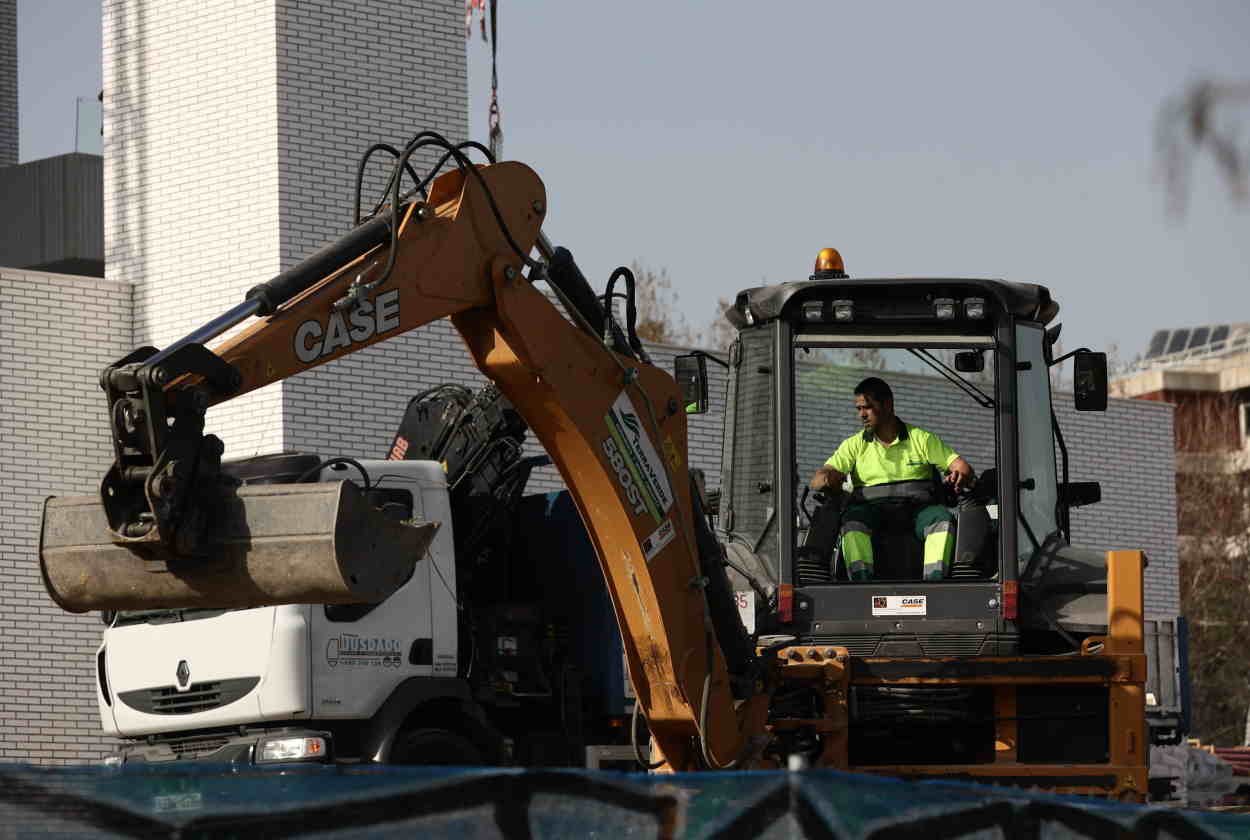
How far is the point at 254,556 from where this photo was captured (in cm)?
707

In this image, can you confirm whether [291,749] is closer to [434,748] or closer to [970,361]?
[434,748]

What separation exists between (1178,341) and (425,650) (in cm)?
5569

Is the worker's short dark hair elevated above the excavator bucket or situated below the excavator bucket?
above

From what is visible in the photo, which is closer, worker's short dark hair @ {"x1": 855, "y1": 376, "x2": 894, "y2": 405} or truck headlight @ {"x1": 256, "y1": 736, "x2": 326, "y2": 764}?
worker's short dark hair @ {"x1": 855, "y1": 376, "x2": 894, "y2": 405}

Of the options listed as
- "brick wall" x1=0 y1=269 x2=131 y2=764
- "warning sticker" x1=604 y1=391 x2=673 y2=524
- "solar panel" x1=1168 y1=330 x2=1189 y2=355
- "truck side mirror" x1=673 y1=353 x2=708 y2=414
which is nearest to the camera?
"warning sticker" x1=604 y1=391 x2=673 y2=524

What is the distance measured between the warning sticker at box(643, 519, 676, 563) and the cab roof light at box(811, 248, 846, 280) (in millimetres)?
2400

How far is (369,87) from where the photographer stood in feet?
65.2

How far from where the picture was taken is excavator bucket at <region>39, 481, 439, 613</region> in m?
6.99

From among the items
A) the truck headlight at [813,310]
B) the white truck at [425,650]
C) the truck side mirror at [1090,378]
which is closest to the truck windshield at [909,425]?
the truck headlight at [813,310]

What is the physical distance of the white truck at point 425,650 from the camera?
1191 cm

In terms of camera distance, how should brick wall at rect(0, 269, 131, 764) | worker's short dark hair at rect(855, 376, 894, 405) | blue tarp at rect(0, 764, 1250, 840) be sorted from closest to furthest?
1. blue tarp at rect(0, 764, 1250, 840)
2. worker's short dark hair at rect(855, 376, 894, 405)
3. brick wall at rect(0, 269, 131, 764)

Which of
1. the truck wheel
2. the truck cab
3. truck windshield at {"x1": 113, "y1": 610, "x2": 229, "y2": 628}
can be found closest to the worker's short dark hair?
the truck cab

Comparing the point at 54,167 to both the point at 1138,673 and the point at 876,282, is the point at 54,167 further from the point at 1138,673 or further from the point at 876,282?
the point at 1138,673

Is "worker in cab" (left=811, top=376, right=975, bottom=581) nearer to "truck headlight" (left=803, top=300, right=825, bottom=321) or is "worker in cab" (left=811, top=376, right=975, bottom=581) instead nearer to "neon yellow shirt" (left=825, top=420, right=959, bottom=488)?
"neon yellow shirt" (left=825, top=420, right=959, bottom=488)
